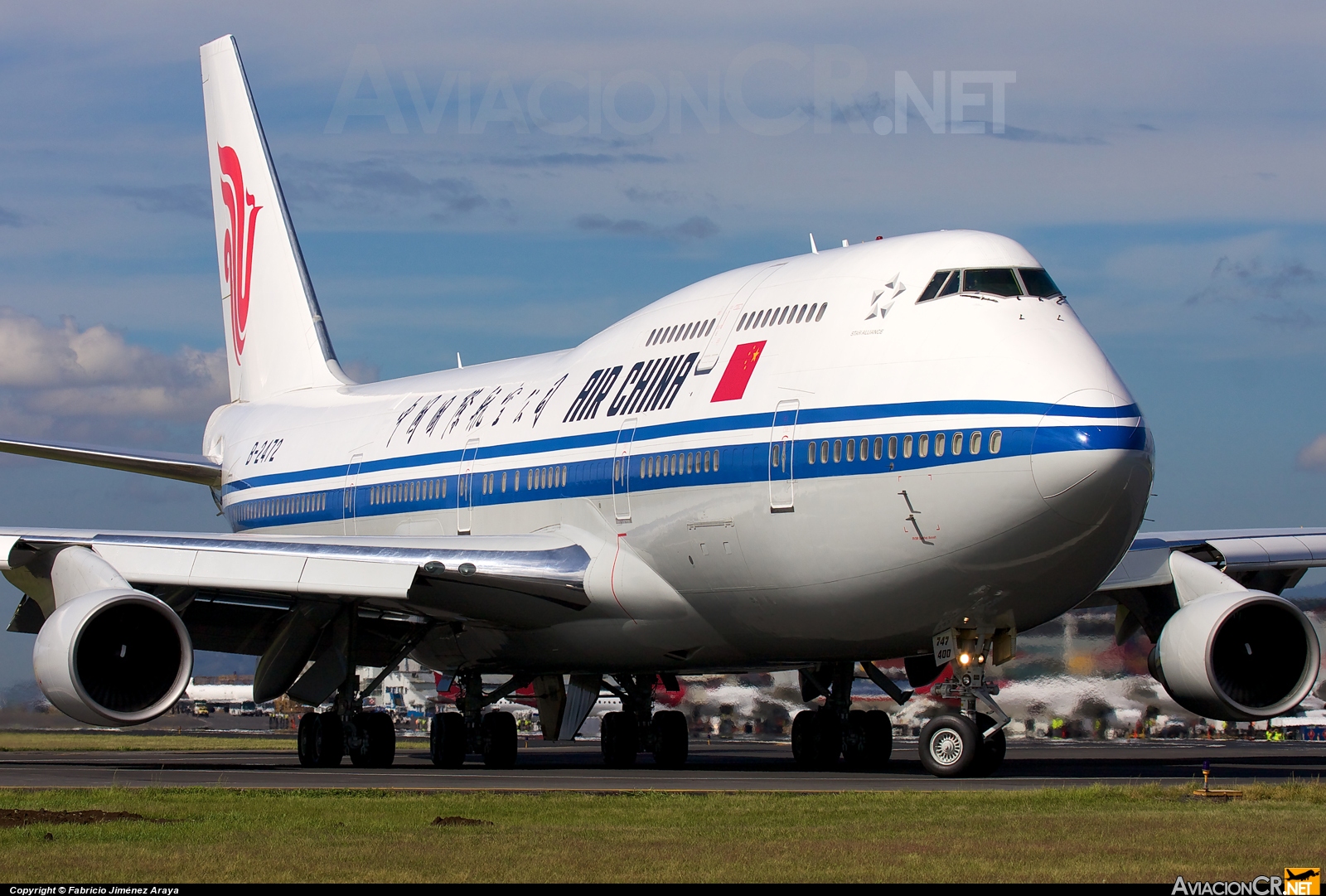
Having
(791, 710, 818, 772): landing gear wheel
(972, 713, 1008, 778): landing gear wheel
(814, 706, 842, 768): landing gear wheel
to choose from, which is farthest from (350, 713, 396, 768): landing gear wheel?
(972, 713, 1008, 778): landing gear wheel

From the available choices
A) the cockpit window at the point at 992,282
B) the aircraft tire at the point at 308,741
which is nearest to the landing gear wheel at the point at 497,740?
the aircraft tire at the point at 308,741

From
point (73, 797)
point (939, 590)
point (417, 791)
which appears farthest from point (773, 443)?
point (73, 797)

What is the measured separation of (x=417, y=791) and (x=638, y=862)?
250 inches

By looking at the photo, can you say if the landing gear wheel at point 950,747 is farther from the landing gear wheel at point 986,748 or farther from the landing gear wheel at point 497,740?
the landing gear wheel at point 497,740

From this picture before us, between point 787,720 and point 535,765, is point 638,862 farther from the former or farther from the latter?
point 787,720

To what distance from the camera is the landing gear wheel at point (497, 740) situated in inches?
977

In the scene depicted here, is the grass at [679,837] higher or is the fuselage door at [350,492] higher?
the fuselage door at [350,492]

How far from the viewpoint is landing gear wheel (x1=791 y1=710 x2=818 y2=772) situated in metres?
22.7

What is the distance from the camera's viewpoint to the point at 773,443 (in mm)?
18312

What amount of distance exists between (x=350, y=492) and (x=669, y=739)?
22.1 feet

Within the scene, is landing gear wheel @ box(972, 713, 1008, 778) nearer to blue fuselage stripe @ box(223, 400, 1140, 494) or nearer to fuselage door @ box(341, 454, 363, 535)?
blue fuselage stripe @ box(223, 400, 1140, 494)

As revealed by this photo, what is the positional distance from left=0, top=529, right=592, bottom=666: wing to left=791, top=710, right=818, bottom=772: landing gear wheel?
3.66 m

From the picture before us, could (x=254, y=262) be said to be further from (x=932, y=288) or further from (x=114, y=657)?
(x=932, y=288)

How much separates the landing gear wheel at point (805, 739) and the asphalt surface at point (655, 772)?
447 millimetres
